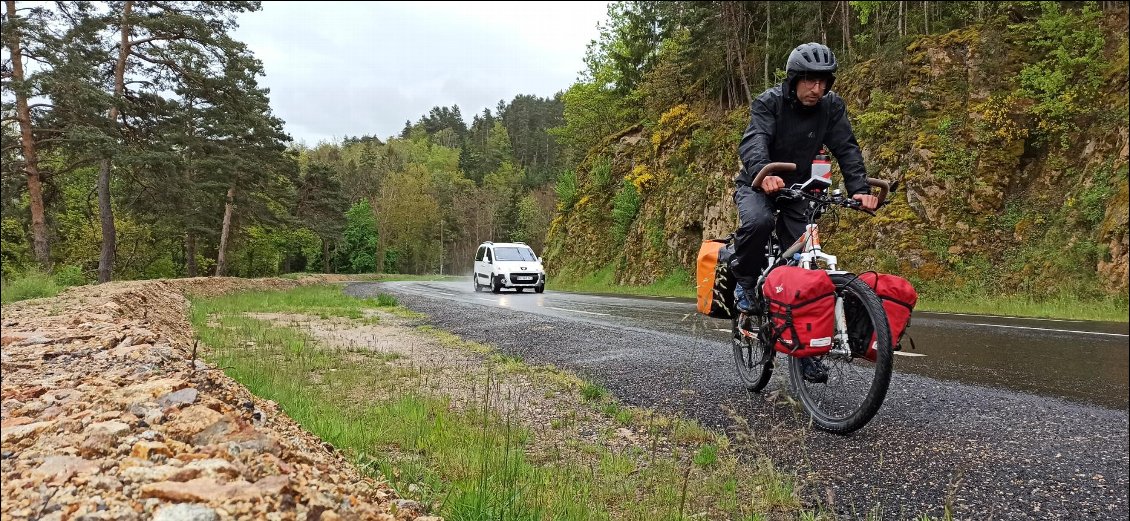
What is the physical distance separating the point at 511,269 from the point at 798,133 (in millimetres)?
16071

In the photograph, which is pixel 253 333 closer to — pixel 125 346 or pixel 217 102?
pixel 125 346

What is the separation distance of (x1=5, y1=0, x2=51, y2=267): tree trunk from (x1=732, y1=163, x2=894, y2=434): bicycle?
15.4 metres

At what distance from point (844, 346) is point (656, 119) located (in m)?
27.1

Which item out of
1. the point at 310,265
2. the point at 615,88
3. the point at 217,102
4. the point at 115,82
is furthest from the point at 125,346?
the point at 310,265

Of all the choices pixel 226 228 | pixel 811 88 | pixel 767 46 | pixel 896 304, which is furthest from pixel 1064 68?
pixel 226 228

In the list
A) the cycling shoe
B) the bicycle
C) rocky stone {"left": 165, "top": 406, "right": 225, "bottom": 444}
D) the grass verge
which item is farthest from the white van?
rocky stone {"left": 165, "top": 406, "right": 225, "bottom": 444}

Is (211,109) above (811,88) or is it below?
above

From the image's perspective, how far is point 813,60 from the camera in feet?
11.1

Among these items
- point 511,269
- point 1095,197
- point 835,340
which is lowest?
point 511,269

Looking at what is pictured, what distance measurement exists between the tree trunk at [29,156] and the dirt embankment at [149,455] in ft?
46.6

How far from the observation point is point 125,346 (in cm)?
280

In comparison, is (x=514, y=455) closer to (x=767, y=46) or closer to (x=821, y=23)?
(x=821, y=23)

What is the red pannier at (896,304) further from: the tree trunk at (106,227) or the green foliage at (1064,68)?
the tree trunk at (106,227)

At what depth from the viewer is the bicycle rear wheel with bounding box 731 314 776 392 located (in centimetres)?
385
